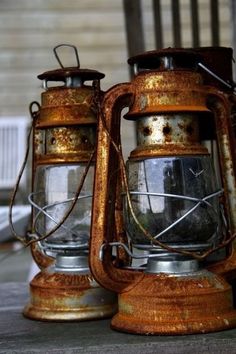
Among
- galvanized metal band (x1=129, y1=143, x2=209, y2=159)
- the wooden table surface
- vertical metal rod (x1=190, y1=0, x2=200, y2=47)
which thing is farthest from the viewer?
vertical metal rod (x1=190, y1=0, x2=200, y2=47)

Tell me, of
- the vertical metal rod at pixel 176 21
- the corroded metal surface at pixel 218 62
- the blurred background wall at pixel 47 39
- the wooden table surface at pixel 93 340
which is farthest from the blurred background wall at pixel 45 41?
the wooden table surface at pixel 93 340

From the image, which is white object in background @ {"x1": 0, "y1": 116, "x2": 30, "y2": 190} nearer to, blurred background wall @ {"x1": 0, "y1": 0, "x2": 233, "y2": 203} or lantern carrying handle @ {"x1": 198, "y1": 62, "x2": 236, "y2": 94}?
blurred background wall @ {"x1": 0, "y1": 0, "x2": 233, "y2": 203}

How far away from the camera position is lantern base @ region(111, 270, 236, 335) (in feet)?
5.35

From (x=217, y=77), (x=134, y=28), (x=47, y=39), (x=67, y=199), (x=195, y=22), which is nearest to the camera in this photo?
(x=217, y=77)

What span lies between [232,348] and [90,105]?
60cm

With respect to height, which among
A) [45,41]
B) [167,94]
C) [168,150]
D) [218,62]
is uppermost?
[45,41]

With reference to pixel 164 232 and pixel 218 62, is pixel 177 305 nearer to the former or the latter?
pixel 164 232

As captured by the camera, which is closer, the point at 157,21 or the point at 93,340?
the point at 93,340

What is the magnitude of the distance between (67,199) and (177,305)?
0.41m

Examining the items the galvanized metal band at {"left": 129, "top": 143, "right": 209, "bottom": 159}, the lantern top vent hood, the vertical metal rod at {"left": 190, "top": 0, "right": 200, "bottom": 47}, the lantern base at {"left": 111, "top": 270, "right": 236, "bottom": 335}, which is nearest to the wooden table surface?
the lantern base at {"left": 111, "top": 270, "right": 236, "bottom": 335}

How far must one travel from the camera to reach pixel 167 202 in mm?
1682

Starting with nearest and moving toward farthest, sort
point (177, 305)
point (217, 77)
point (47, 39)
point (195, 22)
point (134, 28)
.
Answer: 1. point (177, 305)
2. point (217, 77)
3. point (195, 22)
4. point (134, 28)
5. point (47, 39)

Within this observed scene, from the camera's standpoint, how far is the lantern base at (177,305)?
1630 millimetres

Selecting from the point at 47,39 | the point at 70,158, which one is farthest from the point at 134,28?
the point at 47,39
